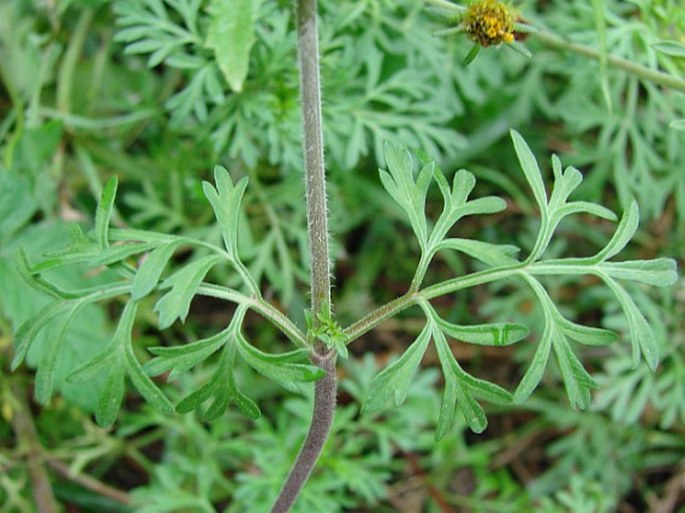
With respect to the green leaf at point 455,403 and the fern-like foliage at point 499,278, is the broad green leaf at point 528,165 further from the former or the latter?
the green leaf at point 455,403

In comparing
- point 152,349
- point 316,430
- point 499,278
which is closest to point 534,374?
point 499,278

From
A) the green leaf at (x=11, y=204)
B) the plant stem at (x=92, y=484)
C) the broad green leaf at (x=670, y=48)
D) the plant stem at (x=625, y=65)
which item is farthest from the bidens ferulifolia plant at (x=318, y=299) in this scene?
the plant stem at (x=92, y=484)

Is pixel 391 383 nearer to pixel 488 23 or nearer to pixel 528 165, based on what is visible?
pixel 528 165

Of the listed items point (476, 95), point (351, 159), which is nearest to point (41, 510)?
point (351, 159)

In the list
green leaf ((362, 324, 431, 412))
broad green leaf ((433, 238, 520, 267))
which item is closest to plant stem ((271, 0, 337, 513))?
green leaf ((362, 324, 431, 412))

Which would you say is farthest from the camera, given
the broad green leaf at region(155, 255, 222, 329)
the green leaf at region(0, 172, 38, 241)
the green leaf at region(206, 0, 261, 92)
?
the green leaf at region(0, 172, 38, 241)

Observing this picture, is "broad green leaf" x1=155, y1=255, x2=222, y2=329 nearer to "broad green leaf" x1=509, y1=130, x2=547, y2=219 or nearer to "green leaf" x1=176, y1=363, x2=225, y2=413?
"green leaf" x1=176, y1=363, x2=225, y2=413
